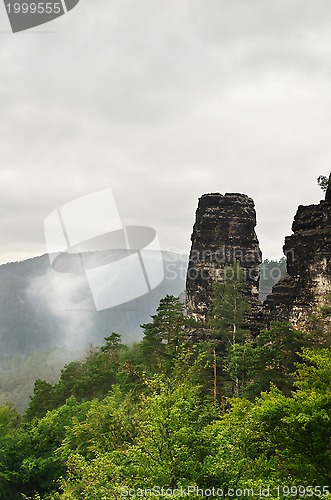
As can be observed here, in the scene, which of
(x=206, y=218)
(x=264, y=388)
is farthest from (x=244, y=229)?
(x=264, y=388)

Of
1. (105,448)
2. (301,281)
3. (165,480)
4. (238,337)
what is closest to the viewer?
(165,480)

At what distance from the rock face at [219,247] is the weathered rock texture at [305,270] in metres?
14.9

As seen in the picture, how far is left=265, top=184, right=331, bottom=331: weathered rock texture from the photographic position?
45.4m

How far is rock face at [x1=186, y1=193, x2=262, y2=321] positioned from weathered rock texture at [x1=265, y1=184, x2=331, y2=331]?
14.9m

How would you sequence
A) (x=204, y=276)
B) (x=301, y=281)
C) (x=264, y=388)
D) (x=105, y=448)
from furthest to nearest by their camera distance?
(x=204, y=276) < (x=301, y=281) < (x=264, y=388) < (x=105, y=448)

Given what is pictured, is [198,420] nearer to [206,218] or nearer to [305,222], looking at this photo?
[305,222]

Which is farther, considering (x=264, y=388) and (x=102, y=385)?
(x=102, y=385)

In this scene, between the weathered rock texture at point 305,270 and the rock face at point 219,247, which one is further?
the rock face at point 219,247

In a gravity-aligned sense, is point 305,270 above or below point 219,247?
below

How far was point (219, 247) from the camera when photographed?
65438 millimetres

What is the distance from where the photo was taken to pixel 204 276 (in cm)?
6481

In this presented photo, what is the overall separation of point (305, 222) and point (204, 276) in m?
18.8

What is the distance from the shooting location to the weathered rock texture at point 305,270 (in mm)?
45406

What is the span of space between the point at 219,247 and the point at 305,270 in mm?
19471
